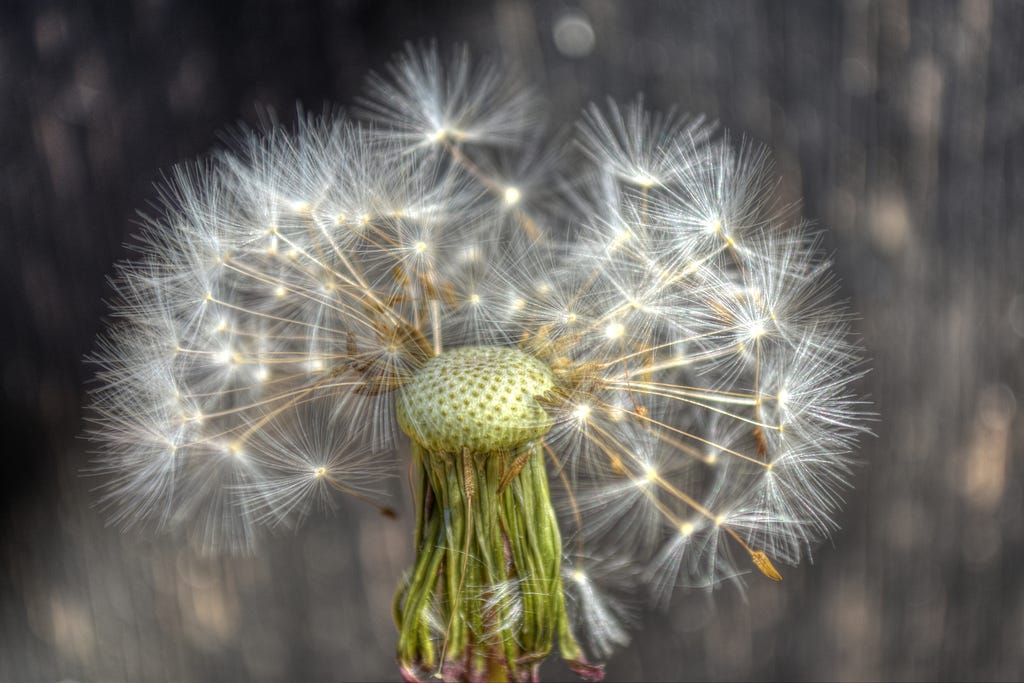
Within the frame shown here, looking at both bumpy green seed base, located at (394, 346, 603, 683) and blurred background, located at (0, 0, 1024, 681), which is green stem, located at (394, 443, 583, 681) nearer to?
bumpy green seed base, located at (394, 346, 603, 683)

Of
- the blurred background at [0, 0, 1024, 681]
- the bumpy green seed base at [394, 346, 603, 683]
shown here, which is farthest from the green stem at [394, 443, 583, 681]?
the blurred background at [0, 0, 1024, 681]

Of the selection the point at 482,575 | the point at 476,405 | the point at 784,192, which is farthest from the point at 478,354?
the point at 784,192

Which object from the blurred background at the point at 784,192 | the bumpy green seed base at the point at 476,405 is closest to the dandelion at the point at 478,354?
the bumpy green seed base at the point at 476,405

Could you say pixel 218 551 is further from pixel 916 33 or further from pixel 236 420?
pixel 916 33

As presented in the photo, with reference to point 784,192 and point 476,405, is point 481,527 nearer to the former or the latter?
point 476,405

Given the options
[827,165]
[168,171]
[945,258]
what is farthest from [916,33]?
[168,171]
